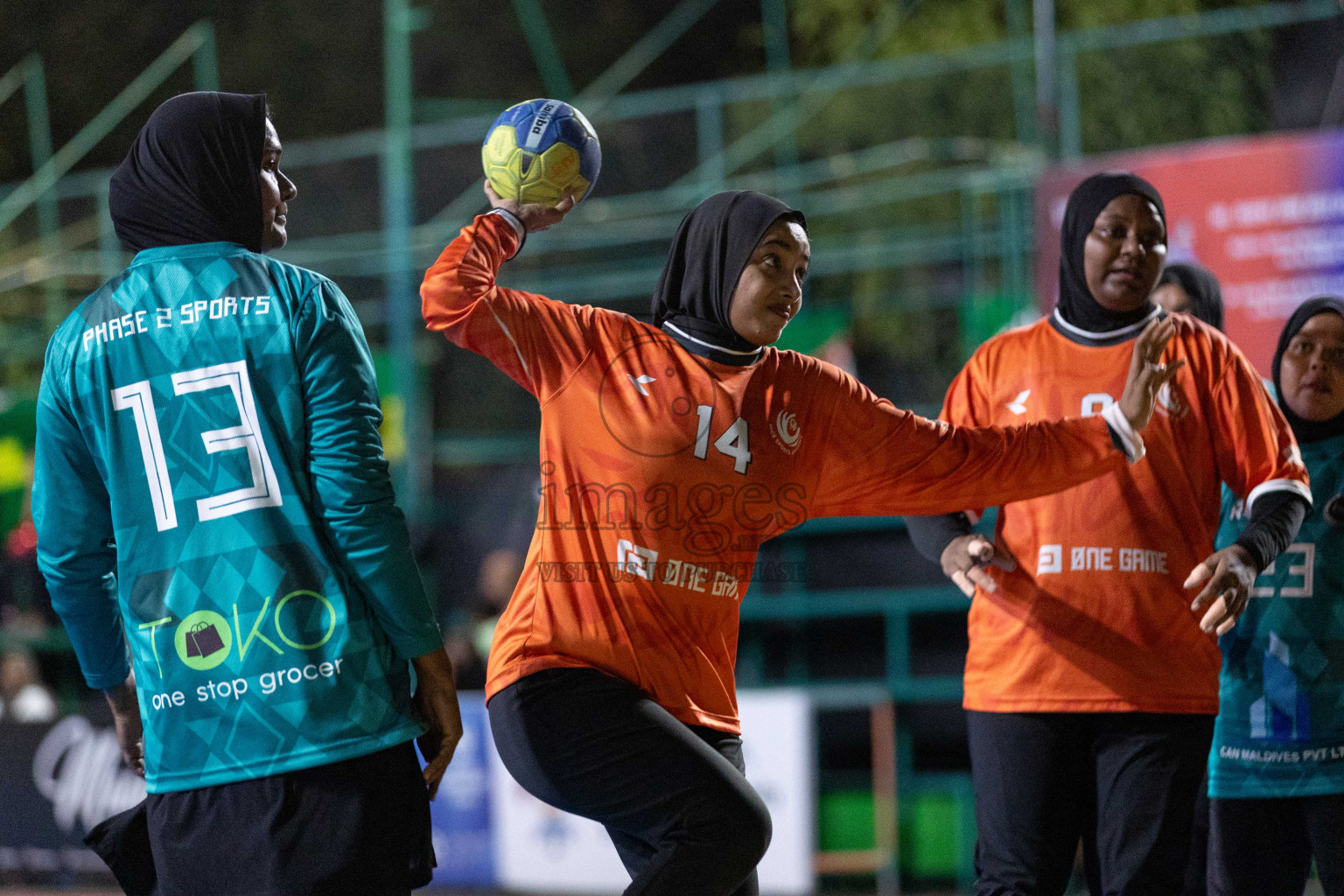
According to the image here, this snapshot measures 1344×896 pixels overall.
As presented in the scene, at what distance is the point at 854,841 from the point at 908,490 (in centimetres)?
513

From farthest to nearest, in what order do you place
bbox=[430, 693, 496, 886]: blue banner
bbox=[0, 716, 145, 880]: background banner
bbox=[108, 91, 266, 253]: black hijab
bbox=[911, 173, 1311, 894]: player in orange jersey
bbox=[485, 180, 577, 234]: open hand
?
bbox=[0, 716, 145, 880]: background banner → bbox=[430, 693, 496, 886]: blue banner → bbox=[911, 173, 1311, 894]: player in orange jersey → bbox=[485, 180, 577, 234]: open hand → bbox=[108, 91, 266, 253]: black hijab

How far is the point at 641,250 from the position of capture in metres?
13.3

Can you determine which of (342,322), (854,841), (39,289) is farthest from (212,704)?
(39,289)

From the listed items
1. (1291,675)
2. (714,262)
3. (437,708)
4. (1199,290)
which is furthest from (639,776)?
(1199,290)

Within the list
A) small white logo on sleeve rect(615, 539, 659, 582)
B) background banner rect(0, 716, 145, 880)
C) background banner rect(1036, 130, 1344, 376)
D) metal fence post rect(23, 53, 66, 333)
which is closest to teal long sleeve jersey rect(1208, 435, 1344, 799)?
small white logo on sleeve rect(615, 539, 659, 582)

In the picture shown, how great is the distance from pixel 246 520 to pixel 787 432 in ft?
4.02

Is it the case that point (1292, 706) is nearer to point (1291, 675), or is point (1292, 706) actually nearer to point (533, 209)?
point (1291, 675)

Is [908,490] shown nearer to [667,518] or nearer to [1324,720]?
[667,518]

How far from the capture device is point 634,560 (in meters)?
3.10

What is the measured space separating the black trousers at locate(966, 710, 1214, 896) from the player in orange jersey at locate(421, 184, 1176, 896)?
2.06 ft

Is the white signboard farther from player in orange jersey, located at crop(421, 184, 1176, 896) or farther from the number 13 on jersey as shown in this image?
the number 13 on jersey

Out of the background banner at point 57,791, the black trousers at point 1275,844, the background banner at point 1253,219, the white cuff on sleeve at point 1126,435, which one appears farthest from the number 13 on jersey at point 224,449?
the background banner at point 1253,219

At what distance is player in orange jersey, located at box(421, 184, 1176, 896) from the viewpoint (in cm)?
295

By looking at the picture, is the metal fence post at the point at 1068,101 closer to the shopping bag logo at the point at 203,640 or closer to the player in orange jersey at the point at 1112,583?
the player in orange jersey at the point at 1112,583
